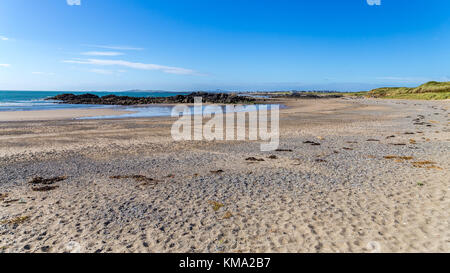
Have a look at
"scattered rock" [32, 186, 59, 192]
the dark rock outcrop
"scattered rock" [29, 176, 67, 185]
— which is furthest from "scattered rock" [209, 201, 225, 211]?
the dark rock outcrop

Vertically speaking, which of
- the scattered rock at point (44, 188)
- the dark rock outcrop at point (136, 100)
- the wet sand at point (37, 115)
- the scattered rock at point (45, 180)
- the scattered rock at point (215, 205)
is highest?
the dark rock outcrop at point (136, 100)

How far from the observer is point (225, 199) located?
8312 mm

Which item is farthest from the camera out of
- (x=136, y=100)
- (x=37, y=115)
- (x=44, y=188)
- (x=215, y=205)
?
(x=136, y=100)

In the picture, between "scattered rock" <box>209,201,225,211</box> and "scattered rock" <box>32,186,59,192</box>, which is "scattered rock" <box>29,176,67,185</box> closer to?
"scattered rock" <box>32,186,59,192</box>

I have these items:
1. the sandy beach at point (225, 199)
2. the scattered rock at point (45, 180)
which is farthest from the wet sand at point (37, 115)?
the scattered rock at point (45, 180)

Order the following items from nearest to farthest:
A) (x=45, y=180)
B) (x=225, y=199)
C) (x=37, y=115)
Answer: (x=225, y=199) → (x=45, y=180) → (x=37, y=115)

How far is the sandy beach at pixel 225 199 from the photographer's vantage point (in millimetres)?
5906

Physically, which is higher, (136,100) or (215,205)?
(136,100)

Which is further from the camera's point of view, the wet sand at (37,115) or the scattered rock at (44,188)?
the wet sand at (37,115)

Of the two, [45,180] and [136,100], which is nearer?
[45,180]

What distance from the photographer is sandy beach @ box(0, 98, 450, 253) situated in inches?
233

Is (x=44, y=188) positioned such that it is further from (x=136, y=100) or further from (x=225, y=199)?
(x=136, y=100)

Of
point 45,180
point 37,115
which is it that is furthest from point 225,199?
point 37,115

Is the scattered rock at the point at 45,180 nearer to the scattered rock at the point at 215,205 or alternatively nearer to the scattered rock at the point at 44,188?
the scattered rock at the point at 44,188
